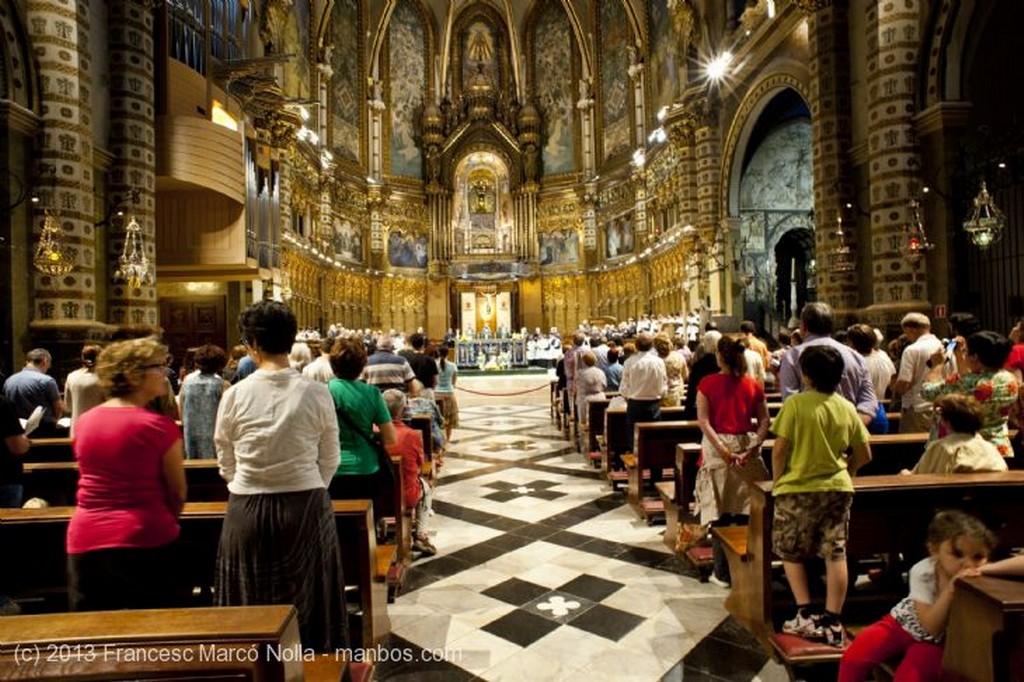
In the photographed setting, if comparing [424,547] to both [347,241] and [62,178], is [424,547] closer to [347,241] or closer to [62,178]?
[62,178]

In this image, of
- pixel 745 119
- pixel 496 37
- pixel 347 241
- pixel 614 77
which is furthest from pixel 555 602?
pixel 496 37

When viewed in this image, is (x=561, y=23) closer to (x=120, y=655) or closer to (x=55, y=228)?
(x=55, y=228)

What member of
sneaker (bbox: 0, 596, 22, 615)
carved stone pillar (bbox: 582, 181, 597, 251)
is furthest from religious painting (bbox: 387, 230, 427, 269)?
sneaker (bbox: 0, 596, 22, 615)

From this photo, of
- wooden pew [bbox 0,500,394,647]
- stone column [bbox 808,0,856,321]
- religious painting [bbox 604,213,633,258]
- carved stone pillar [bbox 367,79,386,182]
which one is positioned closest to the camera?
wooden pew [bbox 0,500,394,647]

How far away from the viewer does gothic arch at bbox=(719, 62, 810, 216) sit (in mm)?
13445

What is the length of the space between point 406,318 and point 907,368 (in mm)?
27205

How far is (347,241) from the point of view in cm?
2767

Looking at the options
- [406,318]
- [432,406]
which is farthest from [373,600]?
[406,318]

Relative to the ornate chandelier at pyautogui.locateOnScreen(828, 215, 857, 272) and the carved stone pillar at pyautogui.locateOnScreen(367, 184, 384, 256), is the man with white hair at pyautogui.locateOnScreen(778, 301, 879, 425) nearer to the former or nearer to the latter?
the ornate chandelier at pyautogui.locateOnScreen(828, 215, 857, 272)

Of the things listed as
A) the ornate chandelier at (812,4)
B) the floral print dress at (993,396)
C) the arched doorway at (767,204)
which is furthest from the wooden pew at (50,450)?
the arched doorway at (767,204)

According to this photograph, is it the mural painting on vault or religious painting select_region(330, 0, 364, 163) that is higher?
religious painting select_region(330, 0, 364, 163)

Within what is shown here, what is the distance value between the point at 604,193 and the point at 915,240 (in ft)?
68.9

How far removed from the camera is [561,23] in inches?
1246

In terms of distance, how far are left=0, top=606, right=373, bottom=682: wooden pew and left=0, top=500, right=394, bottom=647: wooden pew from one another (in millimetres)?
1418
